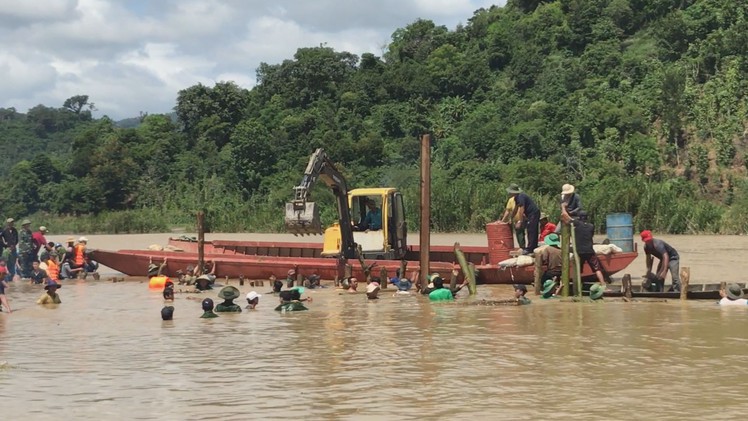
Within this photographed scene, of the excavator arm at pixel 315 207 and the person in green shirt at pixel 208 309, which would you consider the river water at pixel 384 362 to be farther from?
the excavator arm at pixel 315 207

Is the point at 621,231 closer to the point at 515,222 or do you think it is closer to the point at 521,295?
the point at 515,222

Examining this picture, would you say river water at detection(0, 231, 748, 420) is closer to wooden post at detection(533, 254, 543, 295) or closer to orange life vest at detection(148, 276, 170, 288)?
wooden post at detection(533, 254, 543, 295)

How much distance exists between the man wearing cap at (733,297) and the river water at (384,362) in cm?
34

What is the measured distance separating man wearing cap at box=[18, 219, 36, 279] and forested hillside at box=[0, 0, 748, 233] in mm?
18221

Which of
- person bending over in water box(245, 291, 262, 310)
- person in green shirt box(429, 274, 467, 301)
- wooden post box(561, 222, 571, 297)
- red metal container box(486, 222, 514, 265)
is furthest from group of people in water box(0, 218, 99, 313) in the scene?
wooden post box(561, 222, 571, 297)

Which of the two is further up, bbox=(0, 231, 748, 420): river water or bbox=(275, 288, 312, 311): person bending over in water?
bbox=(275, 288, 312, 311): person bending over in water

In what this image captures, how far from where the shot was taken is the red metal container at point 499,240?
22.3m

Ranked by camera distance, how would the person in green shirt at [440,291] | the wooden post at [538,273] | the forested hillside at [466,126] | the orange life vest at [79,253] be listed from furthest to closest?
the forested hillside at [466,126]
the orange life vest at [79,253]
the wooden post at [538,273]
the person in green shirt at [440,291]

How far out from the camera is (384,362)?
518 inches

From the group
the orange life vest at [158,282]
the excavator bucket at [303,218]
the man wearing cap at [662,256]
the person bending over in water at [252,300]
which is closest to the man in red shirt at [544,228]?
the man wearing cap at [662,256]

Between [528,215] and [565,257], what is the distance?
2.12 meters

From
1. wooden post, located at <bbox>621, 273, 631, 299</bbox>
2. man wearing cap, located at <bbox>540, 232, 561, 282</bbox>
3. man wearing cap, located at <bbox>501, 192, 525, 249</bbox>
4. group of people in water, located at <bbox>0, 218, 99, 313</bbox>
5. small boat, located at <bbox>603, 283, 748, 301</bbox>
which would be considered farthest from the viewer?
group of people in water, located at <bbox>0, 218, 99, 313</bbox>

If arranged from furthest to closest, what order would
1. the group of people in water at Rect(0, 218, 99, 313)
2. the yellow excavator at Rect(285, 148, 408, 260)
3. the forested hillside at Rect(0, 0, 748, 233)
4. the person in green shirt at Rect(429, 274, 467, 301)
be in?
the forested hillside at Rect(0, 0, 748, 233)
the group of people in water at Rect(0, 218, 99, 313)
the yellow excavator at Rect(285, 148, 408, 260)
the person in green shirt at Rect(429, 274, 467, 301)

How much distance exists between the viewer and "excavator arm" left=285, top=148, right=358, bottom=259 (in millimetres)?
22328
